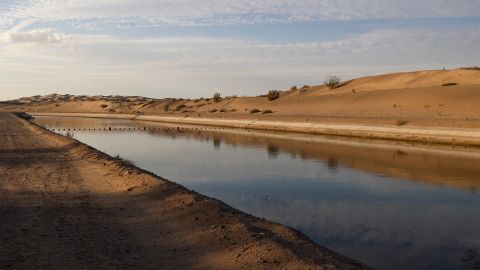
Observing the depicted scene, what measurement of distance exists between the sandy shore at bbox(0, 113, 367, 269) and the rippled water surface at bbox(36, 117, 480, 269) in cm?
159

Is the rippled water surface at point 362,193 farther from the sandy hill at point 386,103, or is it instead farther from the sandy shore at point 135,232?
the sandy hill at point 386,103

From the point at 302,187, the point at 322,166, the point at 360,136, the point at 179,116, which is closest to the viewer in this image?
the point at 302,187

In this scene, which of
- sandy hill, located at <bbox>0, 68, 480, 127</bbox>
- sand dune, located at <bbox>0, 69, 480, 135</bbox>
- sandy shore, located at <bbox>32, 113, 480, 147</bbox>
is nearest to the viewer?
sandy shore, located at <bbox>32, 113, 480, 147</bbox>

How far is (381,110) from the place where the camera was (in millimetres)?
51688

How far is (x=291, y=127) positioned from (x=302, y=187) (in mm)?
31613

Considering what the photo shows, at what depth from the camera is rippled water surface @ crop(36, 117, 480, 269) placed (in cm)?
921

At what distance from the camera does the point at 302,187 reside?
15.6 m

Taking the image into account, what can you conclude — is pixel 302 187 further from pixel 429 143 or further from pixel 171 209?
pixel 429 143

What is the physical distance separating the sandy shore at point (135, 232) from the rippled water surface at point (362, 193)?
1593 millimetres

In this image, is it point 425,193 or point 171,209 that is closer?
point 171,209

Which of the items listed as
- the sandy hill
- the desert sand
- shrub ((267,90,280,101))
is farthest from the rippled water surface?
shrub ((267,90,280,101))

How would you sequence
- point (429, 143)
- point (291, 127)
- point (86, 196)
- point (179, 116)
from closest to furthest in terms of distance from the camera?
point (86, 196) → point (429, 143) → point (291, 127) → point (179, 116)

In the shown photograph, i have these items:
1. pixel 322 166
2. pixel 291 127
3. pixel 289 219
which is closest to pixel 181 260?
pixel 289 219

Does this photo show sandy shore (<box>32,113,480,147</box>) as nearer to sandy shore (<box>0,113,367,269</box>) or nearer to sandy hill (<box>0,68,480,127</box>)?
sandy hill (<box>0,68,480,127</box>)
